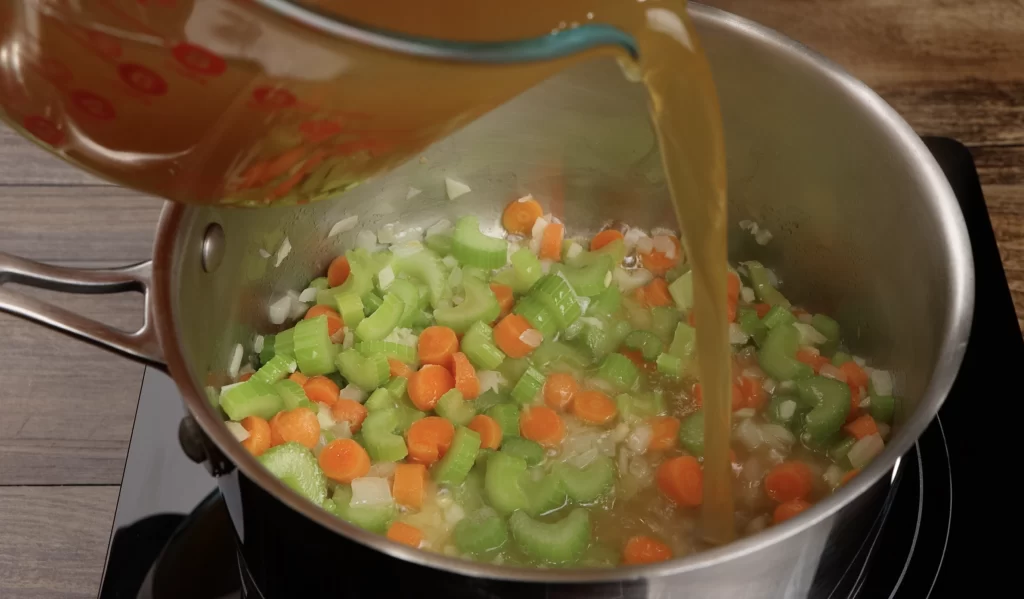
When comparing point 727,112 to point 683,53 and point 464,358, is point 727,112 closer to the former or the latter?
point 683,53

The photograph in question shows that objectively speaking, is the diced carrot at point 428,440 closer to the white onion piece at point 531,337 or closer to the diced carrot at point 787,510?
the white onion piece at point 531,337

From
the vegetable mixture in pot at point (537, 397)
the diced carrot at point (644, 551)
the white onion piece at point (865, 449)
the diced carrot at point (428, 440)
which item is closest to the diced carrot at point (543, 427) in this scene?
the vegetable mixture in pot at point (537, 397)

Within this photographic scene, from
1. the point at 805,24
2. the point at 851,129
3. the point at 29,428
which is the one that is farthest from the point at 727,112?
the point at 29,428

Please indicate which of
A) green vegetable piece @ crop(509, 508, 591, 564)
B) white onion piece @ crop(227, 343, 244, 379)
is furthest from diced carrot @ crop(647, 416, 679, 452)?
white onion piece @ crop(227, 343, 244, 379)

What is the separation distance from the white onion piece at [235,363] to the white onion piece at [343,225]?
277 mm

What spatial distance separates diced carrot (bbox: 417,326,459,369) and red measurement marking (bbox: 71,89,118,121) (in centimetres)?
81

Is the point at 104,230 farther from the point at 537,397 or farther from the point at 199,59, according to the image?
the point at 199,59

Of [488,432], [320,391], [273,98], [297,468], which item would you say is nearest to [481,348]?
[488,432]

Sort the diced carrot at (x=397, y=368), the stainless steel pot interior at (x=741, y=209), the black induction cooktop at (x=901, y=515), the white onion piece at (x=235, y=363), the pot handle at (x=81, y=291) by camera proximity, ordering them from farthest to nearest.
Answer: the diced carrot at (x=397, y=368) → the white onion piece at (x=235, y=363) → the black induction cooktop at (x=901, y=515) → the stainless steel pot interior at (x=741, y=209) → the pot handle at (x=81, y=291)

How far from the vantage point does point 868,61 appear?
70.3 inches

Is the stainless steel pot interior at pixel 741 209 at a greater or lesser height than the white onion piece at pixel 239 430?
greater

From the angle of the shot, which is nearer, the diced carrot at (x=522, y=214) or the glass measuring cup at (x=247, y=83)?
the glass measuring cup at (x=247, y=83)

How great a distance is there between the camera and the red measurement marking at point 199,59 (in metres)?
0.68

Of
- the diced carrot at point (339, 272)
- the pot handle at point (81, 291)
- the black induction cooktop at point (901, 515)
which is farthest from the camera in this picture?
the diced carrot at point (339, 272)
